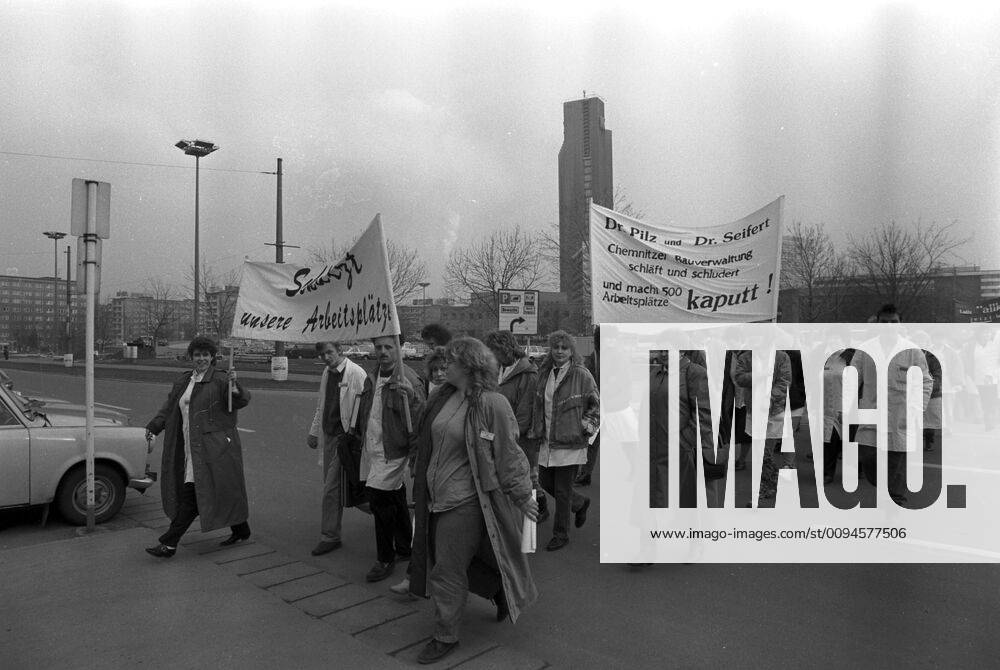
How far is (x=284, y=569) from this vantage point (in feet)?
16.4

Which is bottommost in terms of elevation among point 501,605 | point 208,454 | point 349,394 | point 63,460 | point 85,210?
point 501,605

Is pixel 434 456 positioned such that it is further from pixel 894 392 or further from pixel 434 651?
pixel 894 392

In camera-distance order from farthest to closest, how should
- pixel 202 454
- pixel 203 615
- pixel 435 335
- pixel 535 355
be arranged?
pixel 535 355
pixel 202 454
pixel 435 335
pixel 203 615

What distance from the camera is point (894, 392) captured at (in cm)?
625

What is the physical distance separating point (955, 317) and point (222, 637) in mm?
12547

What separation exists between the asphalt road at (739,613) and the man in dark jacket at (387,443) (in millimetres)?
356

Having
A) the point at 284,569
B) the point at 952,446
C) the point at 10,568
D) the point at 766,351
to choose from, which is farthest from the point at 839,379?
the point at 10,568

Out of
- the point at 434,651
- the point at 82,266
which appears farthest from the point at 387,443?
the point at 82,266

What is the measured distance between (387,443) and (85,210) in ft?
12.6

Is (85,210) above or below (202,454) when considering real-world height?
above

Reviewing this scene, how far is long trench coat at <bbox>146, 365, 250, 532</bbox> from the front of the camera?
536 centimetres

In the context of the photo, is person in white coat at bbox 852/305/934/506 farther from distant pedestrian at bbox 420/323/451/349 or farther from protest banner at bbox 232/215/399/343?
protest banner at bbox 232/215/399/343

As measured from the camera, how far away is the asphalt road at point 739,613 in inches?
140

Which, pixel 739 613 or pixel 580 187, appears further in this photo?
pixel 580 187
